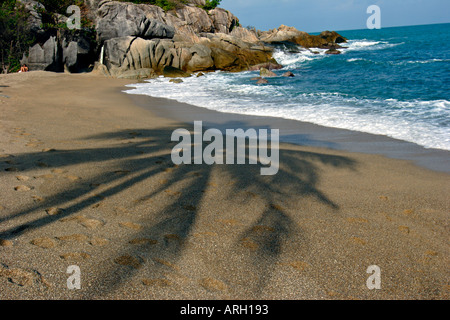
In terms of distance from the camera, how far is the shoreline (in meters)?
6.30

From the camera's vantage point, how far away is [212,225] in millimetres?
3404

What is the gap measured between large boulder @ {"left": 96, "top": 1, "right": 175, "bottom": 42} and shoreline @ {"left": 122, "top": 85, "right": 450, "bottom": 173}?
17255 mm

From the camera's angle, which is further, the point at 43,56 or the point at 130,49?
the point at 130,49

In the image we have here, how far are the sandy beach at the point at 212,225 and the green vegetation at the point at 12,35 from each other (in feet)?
64.6

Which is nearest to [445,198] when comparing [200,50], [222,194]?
[222,194]

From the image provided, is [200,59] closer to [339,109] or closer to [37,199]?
[339,109]

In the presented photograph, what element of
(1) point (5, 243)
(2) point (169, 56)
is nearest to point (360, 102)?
(1) point (5, 243)

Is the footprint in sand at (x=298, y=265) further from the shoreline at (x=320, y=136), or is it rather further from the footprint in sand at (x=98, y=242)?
the shoreline at (x=320, y=136)

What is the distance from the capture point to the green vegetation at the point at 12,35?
20969 millimetres

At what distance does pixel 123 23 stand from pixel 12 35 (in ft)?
26.0

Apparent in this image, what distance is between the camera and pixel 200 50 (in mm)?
26812

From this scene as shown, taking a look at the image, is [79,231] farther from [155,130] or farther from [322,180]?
[155,130]
